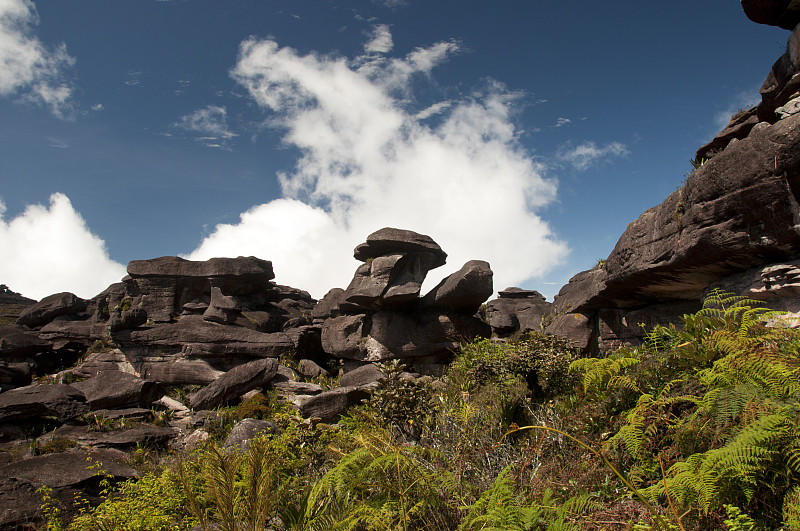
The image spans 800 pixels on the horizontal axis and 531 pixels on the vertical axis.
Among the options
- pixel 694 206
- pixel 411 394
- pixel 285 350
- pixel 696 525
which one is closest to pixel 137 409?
pixel 285 350

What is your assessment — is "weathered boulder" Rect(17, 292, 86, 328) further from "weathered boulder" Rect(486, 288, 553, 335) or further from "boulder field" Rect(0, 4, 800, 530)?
"weathered boulder" Rect(486, 288, 553, 335)

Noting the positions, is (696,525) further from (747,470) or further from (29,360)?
(29,360)

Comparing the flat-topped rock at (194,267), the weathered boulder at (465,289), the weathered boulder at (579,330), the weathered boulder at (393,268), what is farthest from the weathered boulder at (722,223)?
the flat-topped rock at (194,267)

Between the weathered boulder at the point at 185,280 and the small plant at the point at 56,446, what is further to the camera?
the weathered boulder at the point at 185,280

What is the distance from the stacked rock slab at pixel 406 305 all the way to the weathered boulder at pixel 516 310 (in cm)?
390

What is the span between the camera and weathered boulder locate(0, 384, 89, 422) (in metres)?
11.8

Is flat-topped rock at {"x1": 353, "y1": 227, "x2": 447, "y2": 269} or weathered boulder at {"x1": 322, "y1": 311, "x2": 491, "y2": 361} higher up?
flat-topped rock at {"x1": 353, "y1": 227, "x2": 447, "y2": 269}

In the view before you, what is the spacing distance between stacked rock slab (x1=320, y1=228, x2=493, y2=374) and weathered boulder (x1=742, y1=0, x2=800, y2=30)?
10859 mm

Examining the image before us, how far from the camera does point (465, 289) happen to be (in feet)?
57.9

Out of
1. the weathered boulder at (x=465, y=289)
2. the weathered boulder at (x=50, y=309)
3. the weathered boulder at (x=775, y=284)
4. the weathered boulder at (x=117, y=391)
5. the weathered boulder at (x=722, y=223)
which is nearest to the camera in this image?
the weathered boulder at (x=722, y=223)

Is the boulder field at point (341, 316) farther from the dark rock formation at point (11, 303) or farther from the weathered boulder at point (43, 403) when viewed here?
the dark rock formation at point (11, 303)

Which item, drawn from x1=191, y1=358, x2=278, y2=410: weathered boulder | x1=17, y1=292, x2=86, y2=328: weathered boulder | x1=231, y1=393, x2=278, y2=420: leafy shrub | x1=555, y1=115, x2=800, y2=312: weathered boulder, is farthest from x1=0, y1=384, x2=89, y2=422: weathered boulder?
x1=555, y1=115, x2=800, y2=312: weathered boulder

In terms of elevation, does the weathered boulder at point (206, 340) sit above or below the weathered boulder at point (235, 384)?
above

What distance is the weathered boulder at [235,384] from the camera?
44.5ft
